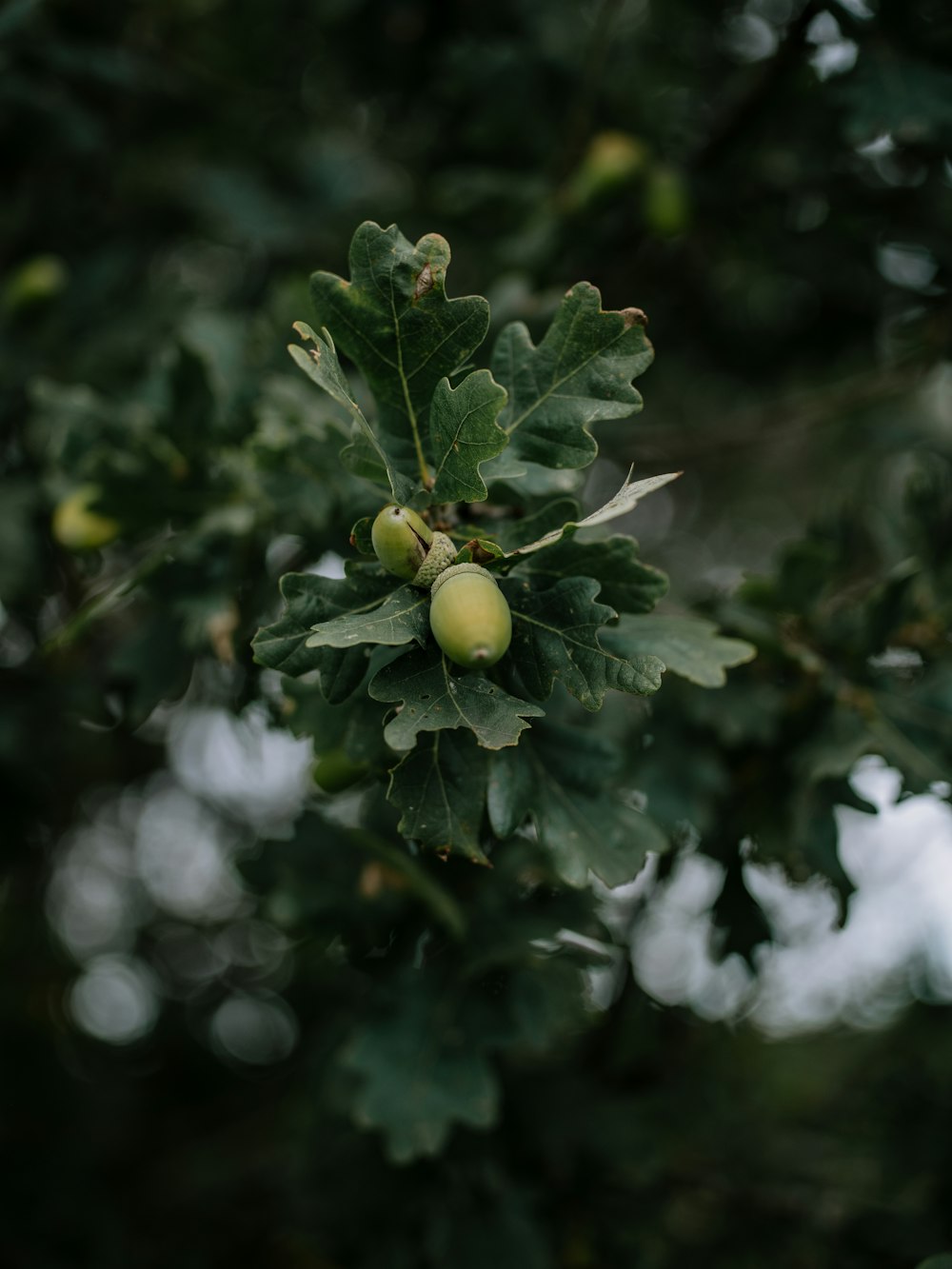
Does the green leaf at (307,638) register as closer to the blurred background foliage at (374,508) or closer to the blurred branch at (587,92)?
the blurred background foliage at (374,508)

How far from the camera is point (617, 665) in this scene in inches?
44.8

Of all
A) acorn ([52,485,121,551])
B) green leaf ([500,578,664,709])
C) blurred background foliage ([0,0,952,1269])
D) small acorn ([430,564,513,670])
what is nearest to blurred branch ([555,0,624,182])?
blurred background foliage ([0,0,952,1269])

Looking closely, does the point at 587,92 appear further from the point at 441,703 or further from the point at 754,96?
the point at 441,703

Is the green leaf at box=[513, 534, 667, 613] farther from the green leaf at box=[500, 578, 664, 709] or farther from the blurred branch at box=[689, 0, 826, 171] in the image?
the blurred branch at box=[689, 0, 826, 171]

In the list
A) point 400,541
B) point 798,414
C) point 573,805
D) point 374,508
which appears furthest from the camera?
point 798,414

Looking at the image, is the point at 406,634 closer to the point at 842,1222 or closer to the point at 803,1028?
the point at 842,1222

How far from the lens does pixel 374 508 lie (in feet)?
4.96

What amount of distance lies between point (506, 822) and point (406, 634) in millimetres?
327

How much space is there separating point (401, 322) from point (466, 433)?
205 mm

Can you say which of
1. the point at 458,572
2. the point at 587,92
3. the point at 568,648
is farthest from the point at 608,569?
the point at 587,92

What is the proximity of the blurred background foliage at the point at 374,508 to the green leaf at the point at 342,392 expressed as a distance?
12.0 inches

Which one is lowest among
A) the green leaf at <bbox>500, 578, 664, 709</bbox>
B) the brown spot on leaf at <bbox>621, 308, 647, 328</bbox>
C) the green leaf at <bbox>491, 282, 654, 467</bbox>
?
the green leaf at <bbox>500, 578, 664, 709</bbox>

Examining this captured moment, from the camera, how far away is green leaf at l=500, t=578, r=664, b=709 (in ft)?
3.71

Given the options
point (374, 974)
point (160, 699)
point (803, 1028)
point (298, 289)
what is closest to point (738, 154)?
point (298, 289)
